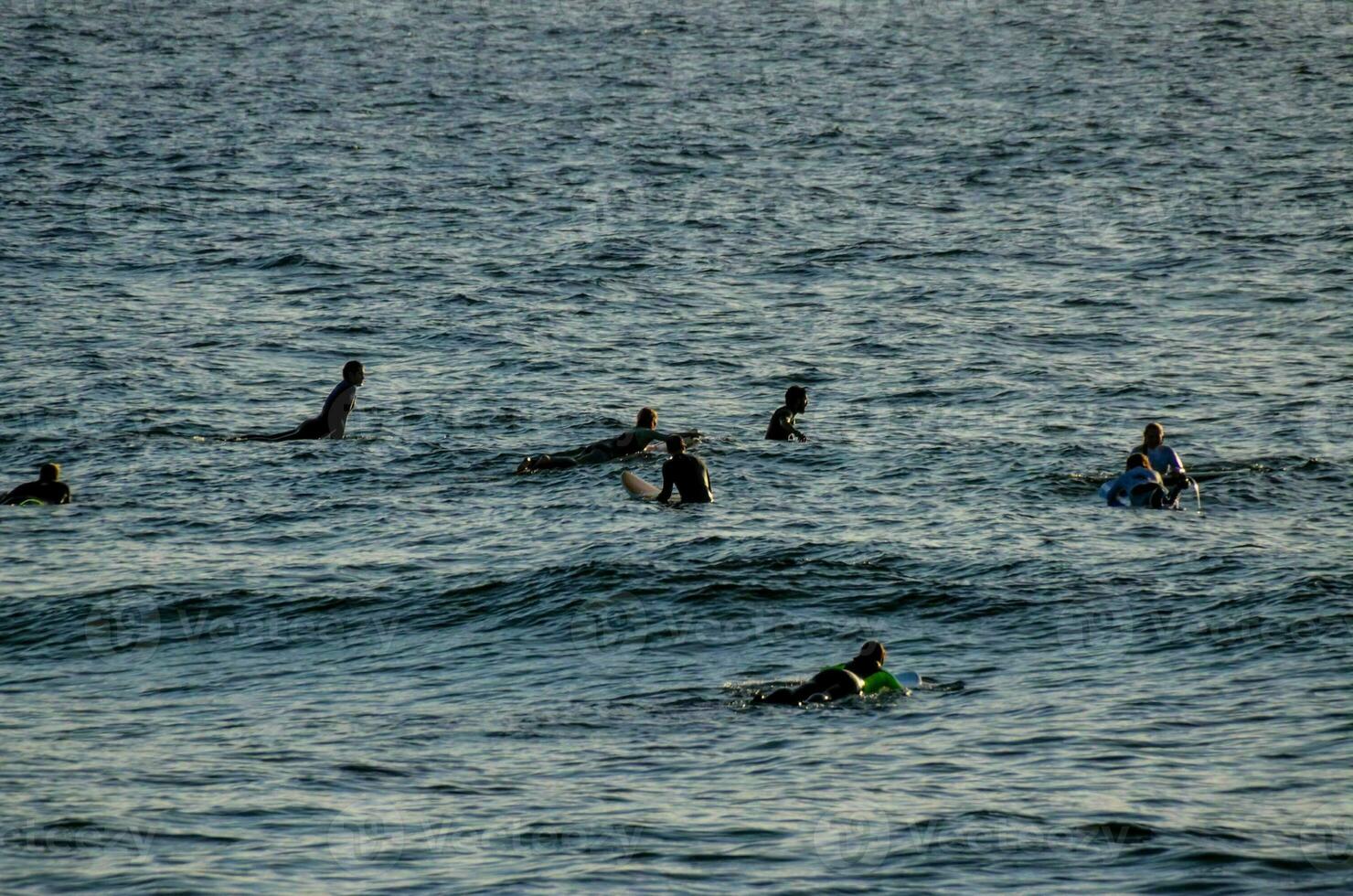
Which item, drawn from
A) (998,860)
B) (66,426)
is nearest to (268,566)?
(66,426)

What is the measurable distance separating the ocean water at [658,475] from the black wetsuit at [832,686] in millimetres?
222

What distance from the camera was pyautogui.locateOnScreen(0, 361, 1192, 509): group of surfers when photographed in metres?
29.2

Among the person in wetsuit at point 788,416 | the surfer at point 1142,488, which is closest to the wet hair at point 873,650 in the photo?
the surfer at point 1142,488

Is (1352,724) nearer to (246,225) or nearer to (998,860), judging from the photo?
(998,860)

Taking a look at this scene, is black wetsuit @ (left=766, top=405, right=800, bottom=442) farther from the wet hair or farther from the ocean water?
the wet hair

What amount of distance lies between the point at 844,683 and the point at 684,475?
31.6 feet

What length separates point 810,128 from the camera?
224ft

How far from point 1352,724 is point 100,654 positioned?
15.9 meters

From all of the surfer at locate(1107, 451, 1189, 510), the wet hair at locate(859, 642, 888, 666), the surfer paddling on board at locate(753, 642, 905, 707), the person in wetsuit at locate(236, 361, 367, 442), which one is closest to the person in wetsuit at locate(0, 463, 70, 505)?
the person in wetsuit at locate(236, 361, 367, 442)

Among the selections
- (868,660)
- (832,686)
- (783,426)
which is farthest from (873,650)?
(783,426)

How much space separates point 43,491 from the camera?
3009cm

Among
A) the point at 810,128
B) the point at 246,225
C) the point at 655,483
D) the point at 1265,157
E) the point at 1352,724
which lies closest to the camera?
the point at 1352,724

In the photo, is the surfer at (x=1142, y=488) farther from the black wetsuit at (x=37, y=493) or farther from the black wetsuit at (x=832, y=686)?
the black wetsuit at (x=37, y=493)

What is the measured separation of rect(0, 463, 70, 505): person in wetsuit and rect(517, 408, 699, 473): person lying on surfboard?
26.5 ft
